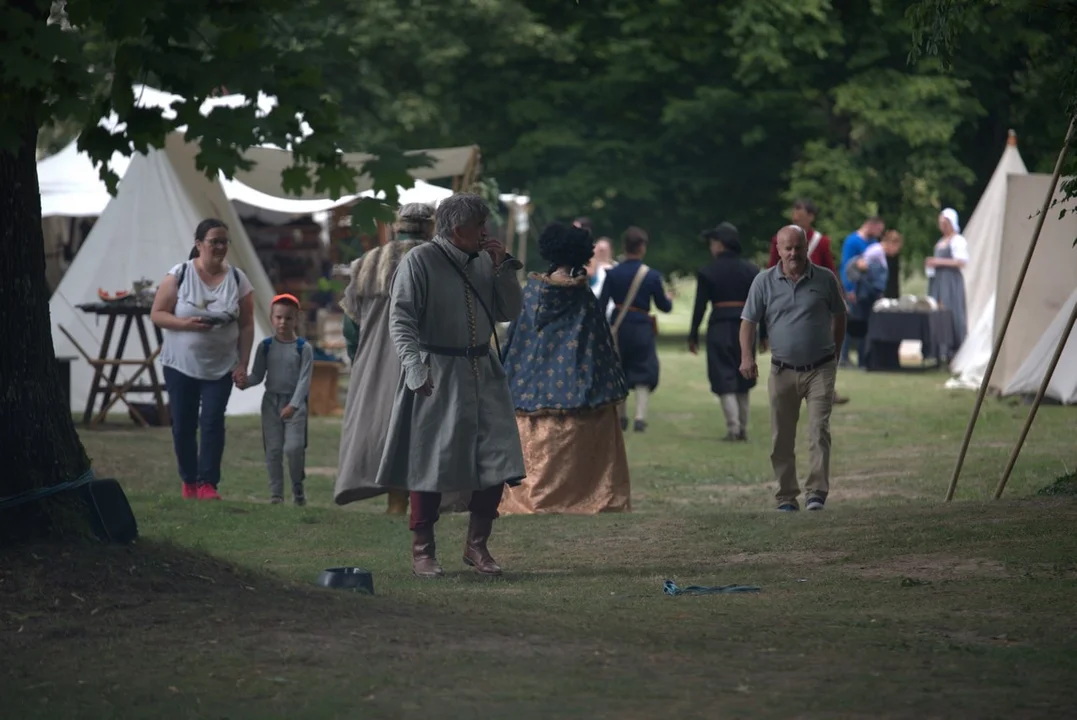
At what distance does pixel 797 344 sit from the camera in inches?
476

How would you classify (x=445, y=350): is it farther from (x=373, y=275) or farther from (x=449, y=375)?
(x=373, y=275)

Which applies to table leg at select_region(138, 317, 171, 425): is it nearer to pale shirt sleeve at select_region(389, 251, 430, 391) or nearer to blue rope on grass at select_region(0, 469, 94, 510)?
pale shirt sleeve at select_region(389, 251, 430, 391)

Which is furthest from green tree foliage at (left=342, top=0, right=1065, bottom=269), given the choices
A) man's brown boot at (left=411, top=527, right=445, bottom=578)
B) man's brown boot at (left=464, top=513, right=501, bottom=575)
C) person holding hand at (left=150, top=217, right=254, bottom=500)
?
man's brown boot at (left=411, top=527, right=445, bottom=578)

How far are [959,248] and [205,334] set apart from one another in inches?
673

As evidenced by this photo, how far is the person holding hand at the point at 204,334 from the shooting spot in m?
12.5

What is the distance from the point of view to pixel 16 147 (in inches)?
257

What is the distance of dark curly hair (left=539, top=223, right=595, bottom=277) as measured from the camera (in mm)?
12500

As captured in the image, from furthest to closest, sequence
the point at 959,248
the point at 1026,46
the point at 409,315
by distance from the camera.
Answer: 1. the point at 1026,46
2. the point at 959,248
3. the point at 409,315

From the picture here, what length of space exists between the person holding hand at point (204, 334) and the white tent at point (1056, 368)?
9.02 metres

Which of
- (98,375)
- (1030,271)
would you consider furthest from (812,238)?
(98,375)

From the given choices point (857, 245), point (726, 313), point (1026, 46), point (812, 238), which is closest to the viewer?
point (812, 238)

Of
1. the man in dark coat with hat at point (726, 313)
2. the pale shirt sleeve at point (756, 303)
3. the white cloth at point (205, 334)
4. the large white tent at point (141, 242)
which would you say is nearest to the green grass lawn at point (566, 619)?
the white cloth at point (205, 334)

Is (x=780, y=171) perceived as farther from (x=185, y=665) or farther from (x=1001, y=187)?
(x=185, y=665)

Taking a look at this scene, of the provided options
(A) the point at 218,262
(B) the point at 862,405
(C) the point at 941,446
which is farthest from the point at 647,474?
(B) the point at 862,405
